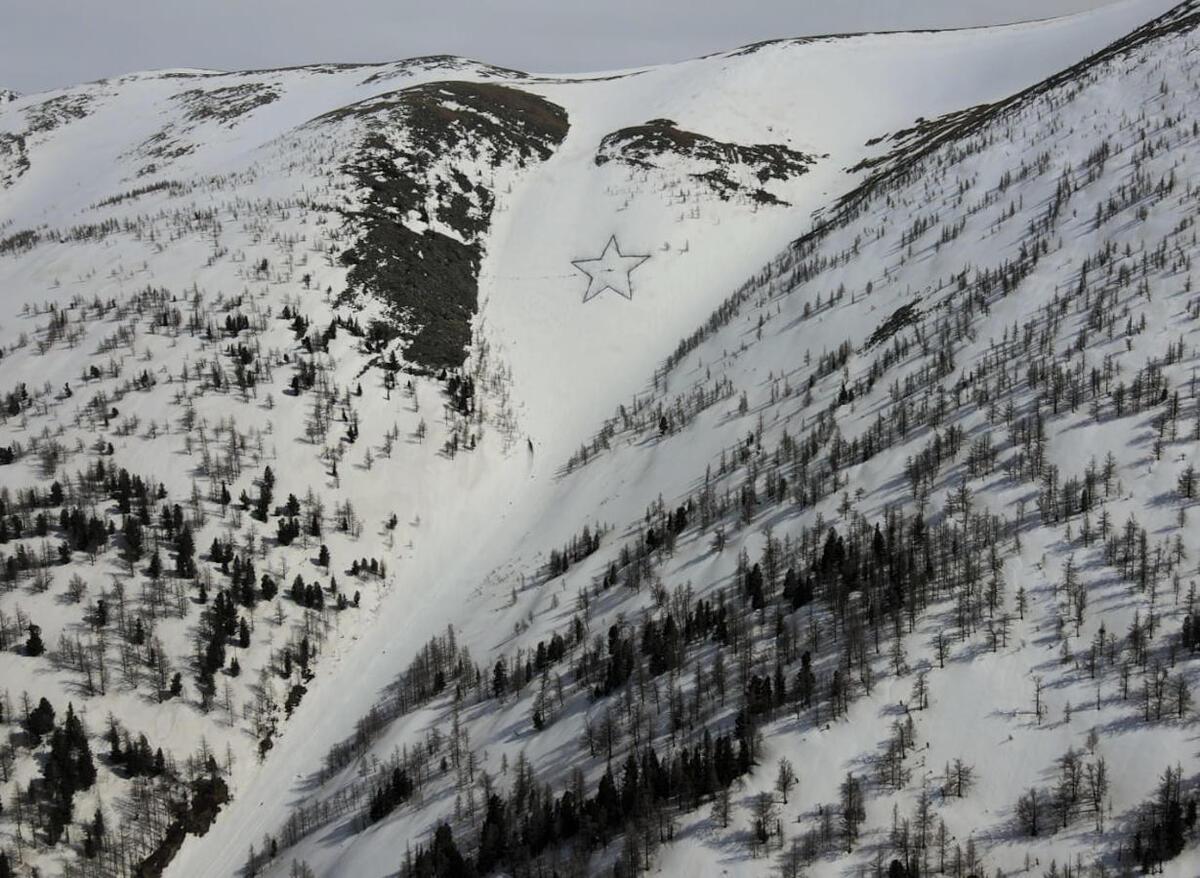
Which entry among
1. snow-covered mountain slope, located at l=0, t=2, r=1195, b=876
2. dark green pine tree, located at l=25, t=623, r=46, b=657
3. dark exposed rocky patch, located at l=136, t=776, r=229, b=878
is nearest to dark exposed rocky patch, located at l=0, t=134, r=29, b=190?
snow-covered mountain slope, located at l=0, t=2, r=1195, b=876

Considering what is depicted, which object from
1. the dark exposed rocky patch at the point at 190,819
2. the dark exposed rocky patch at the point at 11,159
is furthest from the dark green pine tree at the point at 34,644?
the dark exposed rocky patch at the point at 11,159

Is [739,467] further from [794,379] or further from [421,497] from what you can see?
[421,497]

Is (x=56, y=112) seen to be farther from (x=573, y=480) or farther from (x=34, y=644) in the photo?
(x=34, y=644)

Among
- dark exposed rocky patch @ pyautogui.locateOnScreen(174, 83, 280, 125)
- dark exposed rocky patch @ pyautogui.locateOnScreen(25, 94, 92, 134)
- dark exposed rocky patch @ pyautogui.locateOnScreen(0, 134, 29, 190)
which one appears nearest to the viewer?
dark exposed rocky patch @ pyautogui.locateOnScreen(0, 134, 29, 190)

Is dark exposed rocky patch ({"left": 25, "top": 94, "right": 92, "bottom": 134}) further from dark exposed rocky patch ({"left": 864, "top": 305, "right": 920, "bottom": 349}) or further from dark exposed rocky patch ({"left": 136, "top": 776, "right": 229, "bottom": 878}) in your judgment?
dark exposed rocky patch ({"left": 864, "top": 305, "right": 920, "bottom": 349})

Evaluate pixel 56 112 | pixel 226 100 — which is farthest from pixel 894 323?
pixel 56 112

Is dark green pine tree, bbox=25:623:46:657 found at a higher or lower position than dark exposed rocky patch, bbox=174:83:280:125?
lower

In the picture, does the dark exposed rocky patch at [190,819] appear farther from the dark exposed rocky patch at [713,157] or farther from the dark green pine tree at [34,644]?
the dark exposed rocky patch at [713,157]
